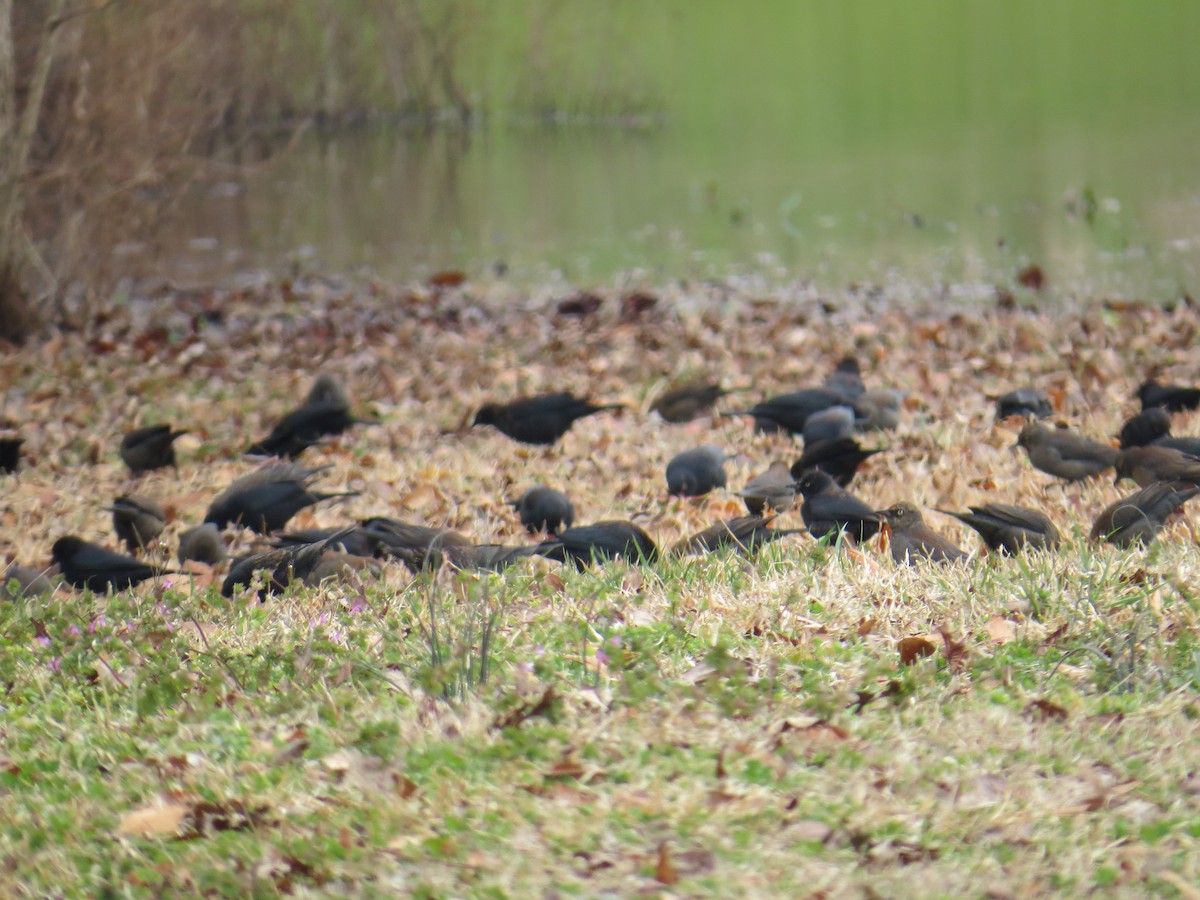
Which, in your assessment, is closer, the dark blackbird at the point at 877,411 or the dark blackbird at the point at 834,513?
the dark blackbird at the point at 834,513

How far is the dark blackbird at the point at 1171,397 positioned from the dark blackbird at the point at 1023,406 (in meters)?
0.56

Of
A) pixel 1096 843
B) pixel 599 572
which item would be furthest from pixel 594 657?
pixel 1096 843

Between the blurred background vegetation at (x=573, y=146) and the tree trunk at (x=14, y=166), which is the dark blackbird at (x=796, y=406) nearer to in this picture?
the blurred background vegetation at (x=573, y=146)

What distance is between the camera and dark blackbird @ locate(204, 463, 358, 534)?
684cm

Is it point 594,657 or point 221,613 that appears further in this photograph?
point 221,613

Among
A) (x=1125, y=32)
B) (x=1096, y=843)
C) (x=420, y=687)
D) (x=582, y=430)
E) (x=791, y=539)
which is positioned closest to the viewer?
(x=1096, y=843)

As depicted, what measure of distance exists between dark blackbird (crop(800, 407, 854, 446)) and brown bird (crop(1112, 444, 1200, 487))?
144cm

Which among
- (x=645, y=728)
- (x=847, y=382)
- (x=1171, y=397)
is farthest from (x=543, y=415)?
(x=645, y=728)

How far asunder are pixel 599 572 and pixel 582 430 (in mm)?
3628

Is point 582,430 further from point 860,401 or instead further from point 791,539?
point 791,539

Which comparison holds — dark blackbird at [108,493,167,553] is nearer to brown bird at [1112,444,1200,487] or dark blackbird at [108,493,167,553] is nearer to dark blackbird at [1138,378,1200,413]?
brown bird at [1112,444,1200,487]

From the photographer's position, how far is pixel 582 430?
28.6 feet

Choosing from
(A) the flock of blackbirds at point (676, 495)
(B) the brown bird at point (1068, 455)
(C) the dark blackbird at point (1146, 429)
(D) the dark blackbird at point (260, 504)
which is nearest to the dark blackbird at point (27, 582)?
(A) the flock of blackbirds at point (676, 495)

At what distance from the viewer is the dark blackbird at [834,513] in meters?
5.71
